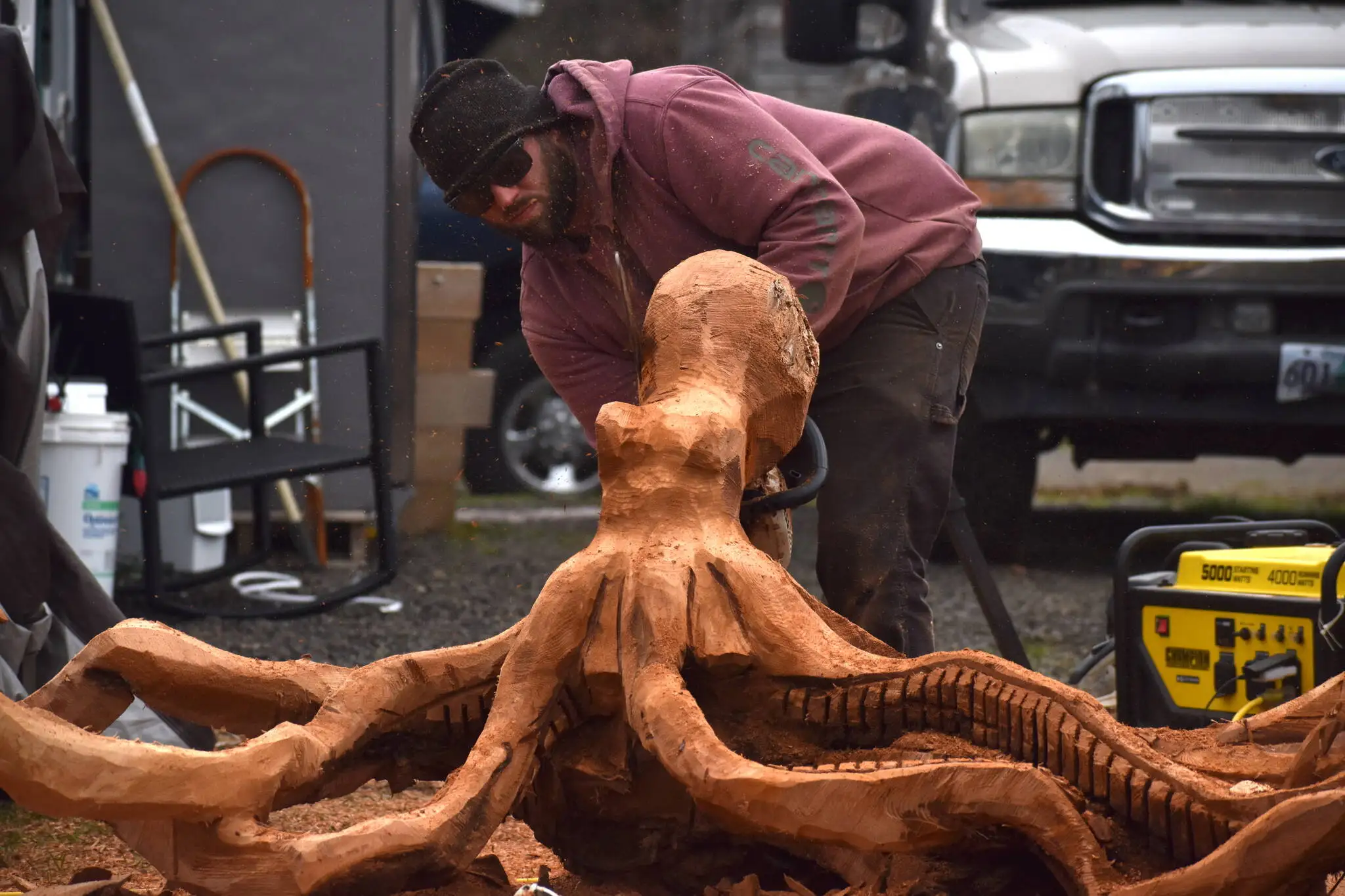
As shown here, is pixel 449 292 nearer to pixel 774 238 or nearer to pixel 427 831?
pixel 774 238

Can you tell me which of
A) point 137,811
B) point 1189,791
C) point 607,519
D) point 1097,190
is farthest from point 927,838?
point 1097,190

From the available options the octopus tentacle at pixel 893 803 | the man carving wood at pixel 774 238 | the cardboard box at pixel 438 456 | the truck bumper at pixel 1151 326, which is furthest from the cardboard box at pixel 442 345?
the octopus tentacle at pixel 893 803

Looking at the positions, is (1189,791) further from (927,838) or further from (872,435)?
(872,435)

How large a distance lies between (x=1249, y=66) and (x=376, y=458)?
320 cm

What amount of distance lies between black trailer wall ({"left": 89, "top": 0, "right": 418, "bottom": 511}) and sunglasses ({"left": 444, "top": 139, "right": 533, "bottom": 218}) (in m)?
3.99

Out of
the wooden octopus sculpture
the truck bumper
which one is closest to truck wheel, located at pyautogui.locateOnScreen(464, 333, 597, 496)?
the truck bumper

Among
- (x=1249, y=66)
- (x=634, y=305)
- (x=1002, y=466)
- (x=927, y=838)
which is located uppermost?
(x=1249, y=66)

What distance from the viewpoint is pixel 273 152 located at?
679cm

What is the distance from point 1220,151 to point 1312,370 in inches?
32.8

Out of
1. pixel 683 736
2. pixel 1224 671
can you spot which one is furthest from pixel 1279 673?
pixel 683 736

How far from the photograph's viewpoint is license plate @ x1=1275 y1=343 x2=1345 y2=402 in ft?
16.7

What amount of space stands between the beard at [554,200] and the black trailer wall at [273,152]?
12.9ft

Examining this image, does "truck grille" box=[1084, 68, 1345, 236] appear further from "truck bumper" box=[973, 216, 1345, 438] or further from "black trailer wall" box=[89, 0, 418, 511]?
"black trailer wall" box=[89, 0, 418, 511]

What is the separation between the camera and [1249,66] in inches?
212
